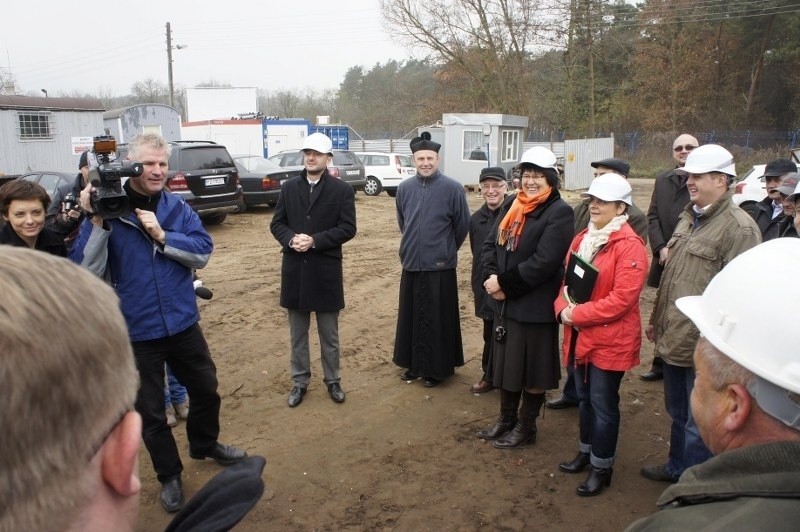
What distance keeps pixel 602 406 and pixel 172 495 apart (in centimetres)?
254

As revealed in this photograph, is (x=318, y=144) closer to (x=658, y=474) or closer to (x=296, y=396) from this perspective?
(x=296, y=396)

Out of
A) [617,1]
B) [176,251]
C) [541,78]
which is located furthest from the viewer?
[617,1]

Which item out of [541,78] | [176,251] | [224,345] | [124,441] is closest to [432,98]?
[541,78]

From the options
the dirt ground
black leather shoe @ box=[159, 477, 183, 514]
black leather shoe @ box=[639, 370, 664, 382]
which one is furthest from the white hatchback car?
black leather shoe @ box=[159, 477, 183, 514]

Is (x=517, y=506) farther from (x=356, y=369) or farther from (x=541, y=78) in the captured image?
(x=541, y=78)

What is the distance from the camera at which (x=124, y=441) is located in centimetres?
89

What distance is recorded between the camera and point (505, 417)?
14.0 ft

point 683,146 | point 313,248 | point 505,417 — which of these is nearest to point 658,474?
point 505,417

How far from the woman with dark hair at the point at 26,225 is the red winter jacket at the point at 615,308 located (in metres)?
3.11

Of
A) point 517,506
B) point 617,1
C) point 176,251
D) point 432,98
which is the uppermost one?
point 617,1

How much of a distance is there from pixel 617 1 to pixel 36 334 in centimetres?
4043

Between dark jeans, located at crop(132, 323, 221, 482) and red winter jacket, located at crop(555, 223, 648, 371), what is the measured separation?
2.23 metres

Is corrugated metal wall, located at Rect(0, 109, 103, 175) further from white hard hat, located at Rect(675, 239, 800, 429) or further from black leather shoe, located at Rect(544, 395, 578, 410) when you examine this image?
white hard hat, located at Rect(675, 239, 800, 429)

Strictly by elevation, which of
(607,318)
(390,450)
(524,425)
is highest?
(607,318)
